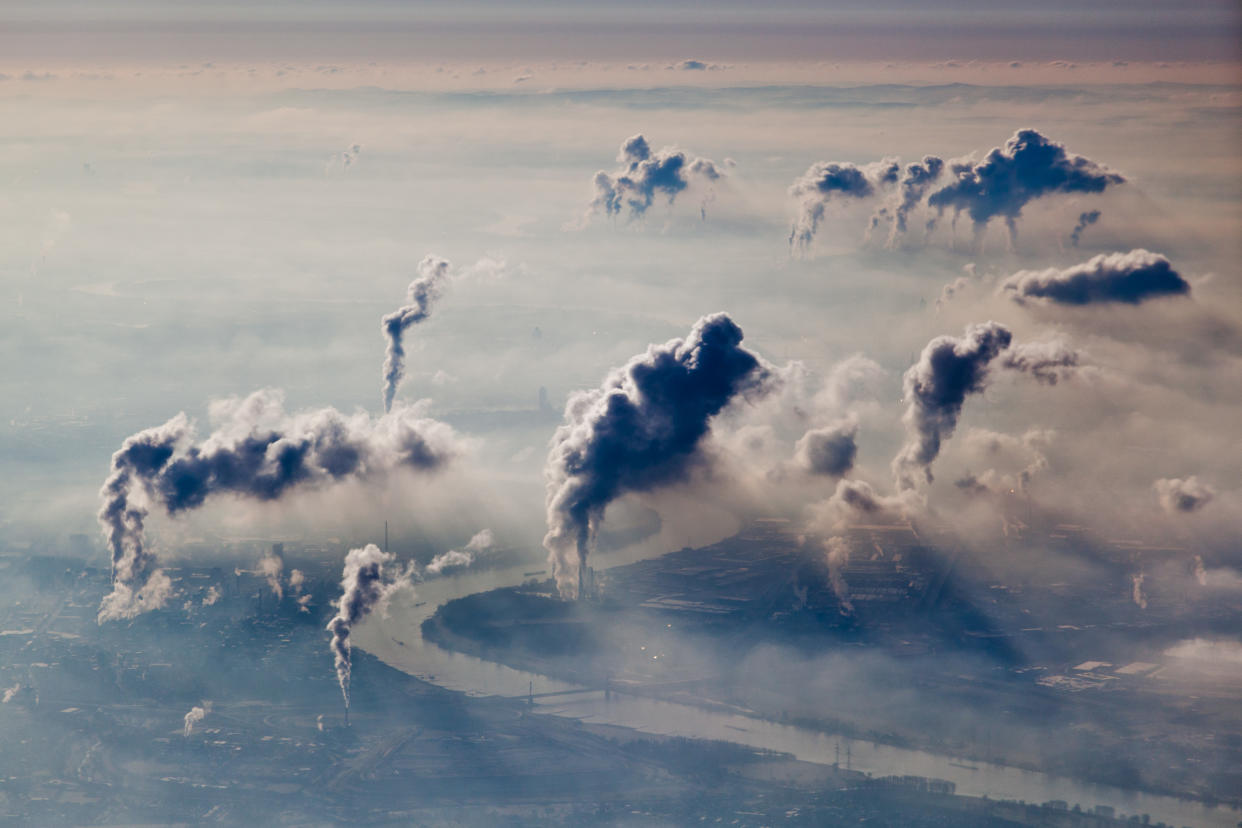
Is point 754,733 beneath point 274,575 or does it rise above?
beneath

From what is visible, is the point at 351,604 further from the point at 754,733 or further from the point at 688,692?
the point at 754,733

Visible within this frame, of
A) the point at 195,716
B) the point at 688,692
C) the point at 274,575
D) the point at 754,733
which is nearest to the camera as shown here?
the point at 195,716

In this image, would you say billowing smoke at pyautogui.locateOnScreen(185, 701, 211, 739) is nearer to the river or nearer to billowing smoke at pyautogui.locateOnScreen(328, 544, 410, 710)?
billowing smoke at pyautogui.locateOnScreen(328, 544, 410, 710)

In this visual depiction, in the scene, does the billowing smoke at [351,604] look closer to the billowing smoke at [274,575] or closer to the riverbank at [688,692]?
the riverbank at [688,692]

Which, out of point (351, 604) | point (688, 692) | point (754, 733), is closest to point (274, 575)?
point (351, 604)


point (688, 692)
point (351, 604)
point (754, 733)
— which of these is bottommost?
point (754, 733)

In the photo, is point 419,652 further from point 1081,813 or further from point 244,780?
point 1081,813
